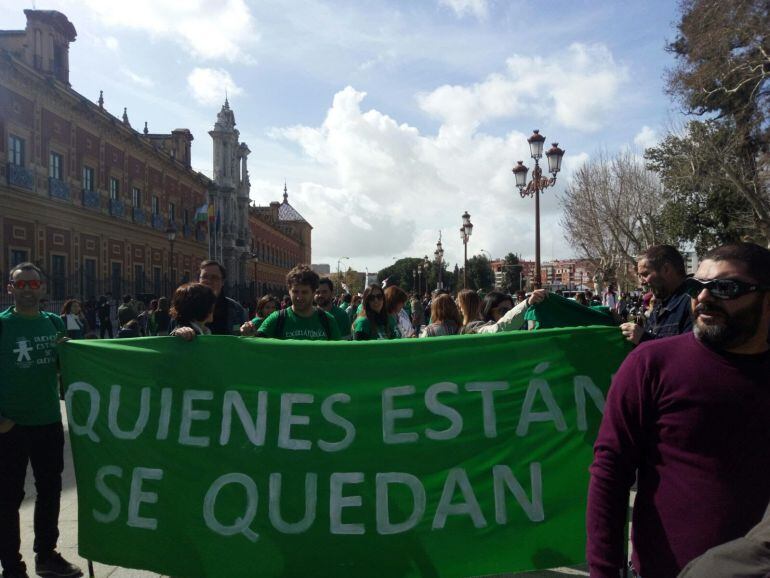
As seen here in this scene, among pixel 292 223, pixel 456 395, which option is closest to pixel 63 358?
pixel 456 395

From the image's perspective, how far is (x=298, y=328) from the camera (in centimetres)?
456

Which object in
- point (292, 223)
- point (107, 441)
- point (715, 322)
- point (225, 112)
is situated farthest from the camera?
point (292, 223)

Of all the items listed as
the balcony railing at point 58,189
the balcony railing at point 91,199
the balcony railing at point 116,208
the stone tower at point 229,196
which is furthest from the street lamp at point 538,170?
the stone tower at point 229,196

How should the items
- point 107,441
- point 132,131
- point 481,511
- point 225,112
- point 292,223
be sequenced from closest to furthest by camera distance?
point 481,511 < point 107,441 < point 132,131 < point 225,112 < point 292,223

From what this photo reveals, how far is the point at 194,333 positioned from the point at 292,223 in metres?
91.0

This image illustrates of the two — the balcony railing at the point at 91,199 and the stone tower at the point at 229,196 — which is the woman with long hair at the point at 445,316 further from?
the stone tower at the point at 229,196

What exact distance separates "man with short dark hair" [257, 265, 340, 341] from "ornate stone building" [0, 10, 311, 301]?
20.8 meters

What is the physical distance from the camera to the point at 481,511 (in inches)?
126

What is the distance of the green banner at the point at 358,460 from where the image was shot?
3182mm

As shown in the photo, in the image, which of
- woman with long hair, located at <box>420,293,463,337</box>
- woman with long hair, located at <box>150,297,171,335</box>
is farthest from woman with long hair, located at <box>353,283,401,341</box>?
woman with long hair, located at <box>150,297,171,335</box>

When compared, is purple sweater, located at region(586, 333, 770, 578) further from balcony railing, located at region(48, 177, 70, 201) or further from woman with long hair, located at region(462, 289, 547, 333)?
balcony railing, located at region(48, 177, 70, 201)

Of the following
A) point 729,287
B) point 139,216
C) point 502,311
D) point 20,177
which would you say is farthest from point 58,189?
point 729,287


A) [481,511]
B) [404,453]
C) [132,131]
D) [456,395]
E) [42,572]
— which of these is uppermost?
[132,131]

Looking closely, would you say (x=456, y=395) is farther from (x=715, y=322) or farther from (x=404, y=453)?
(x=715, y=322)
